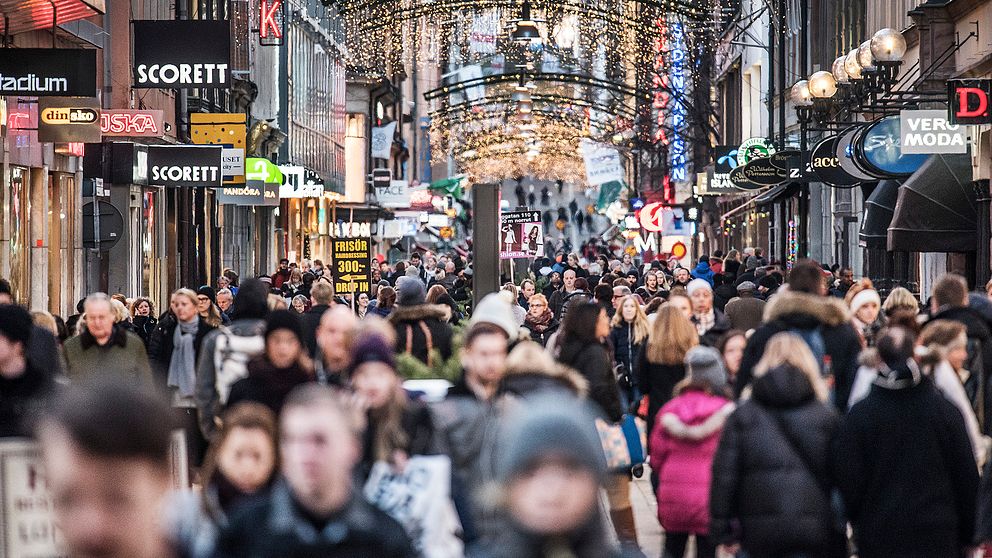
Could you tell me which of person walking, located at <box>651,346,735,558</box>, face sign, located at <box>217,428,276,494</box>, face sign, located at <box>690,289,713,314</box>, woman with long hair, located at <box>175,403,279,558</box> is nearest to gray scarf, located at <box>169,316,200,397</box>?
face sign, located at <box>690,289,713,314</box>

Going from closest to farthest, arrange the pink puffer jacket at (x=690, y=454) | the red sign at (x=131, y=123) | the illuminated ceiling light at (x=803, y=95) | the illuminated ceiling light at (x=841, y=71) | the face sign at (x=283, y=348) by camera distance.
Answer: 1. the face sign at (x=283, y=348)
2. the pink puffer jacket at (x=690, y=454)
3. the illuminated ceiling light at (x=841, y=71)
4. the red sign at (x=131, y=123)
5. the illuminated ceiling light at (x=803, y=95)

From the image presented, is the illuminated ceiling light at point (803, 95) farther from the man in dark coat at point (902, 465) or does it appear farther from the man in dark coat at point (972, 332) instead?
the man in dark coat at point (902, 465)

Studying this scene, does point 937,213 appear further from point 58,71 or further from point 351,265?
point 58,71

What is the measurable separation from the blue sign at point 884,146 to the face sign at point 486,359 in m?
17.3

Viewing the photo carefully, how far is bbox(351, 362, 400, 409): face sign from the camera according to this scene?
25.0ft

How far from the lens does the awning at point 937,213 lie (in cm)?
2598

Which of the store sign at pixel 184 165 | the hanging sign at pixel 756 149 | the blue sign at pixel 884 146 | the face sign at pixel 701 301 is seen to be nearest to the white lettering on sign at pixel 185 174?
the store sign at pixel 184 165

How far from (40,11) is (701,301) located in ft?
31.2

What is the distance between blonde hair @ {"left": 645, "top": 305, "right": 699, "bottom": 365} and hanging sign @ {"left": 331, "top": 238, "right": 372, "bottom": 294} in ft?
52.6

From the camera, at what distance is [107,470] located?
12.5 ft

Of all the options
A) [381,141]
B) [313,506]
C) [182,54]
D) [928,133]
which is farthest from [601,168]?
[313,506]

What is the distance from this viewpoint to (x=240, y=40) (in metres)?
46.5

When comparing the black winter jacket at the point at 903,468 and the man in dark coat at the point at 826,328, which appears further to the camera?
the man in dark coat at the point at 826,328

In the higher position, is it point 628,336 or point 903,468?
point 628,336
